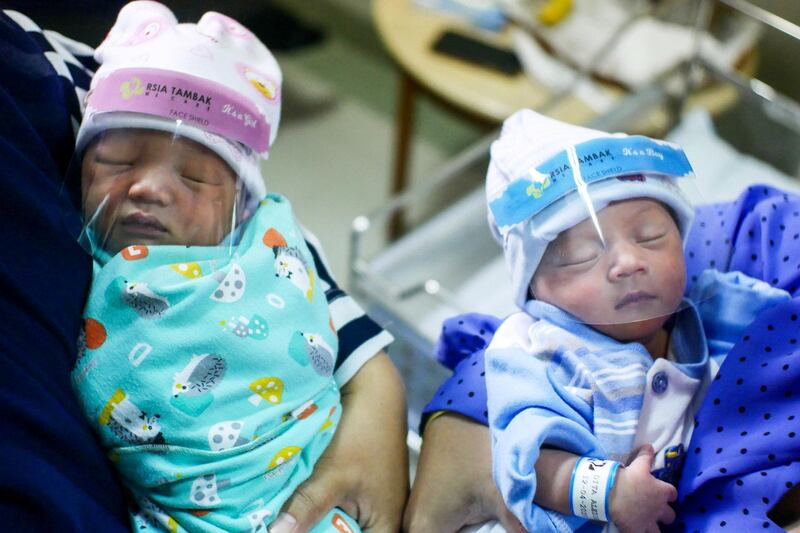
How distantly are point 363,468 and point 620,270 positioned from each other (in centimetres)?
32

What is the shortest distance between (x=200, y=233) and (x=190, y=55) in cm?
17

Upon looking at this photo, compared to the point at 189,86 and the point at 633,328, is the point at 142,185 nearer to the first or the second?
the point at 189,86

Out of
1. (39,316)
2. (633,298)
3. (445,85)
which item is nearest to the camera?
(39,316)

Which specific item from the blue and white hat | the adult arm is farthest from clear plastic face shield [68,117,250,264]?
the blue and white hat

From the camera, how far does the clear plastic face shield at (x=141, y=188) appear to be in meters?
0.87

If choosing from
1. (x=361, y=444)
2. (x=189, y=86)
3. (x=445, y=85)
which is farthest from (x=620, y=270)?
(x=445, y=85)

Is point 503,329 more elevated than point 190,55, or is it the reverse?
point 190,55

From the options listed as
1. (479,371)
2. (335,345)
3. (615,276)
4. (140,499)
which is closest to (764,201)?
(615,276)

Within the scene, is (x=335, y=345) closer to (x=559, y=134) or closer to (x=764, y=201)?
(x=559, y=134)

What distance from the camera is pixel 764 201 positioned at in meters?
1.02

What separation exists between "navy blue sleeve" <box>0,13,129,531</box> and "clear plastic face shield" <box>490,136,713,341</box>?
421 millimetres

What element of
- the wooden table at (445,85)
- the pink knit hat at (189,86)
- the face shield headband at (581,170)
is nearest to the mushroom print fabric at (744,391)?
the face shield headband at (581,170)

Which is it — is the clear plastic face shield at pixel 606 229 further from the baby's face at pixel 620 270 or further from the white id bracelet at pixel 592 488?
the white id bracelet at pixel 592 488

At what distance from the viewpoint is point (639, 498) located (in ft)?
2.66
